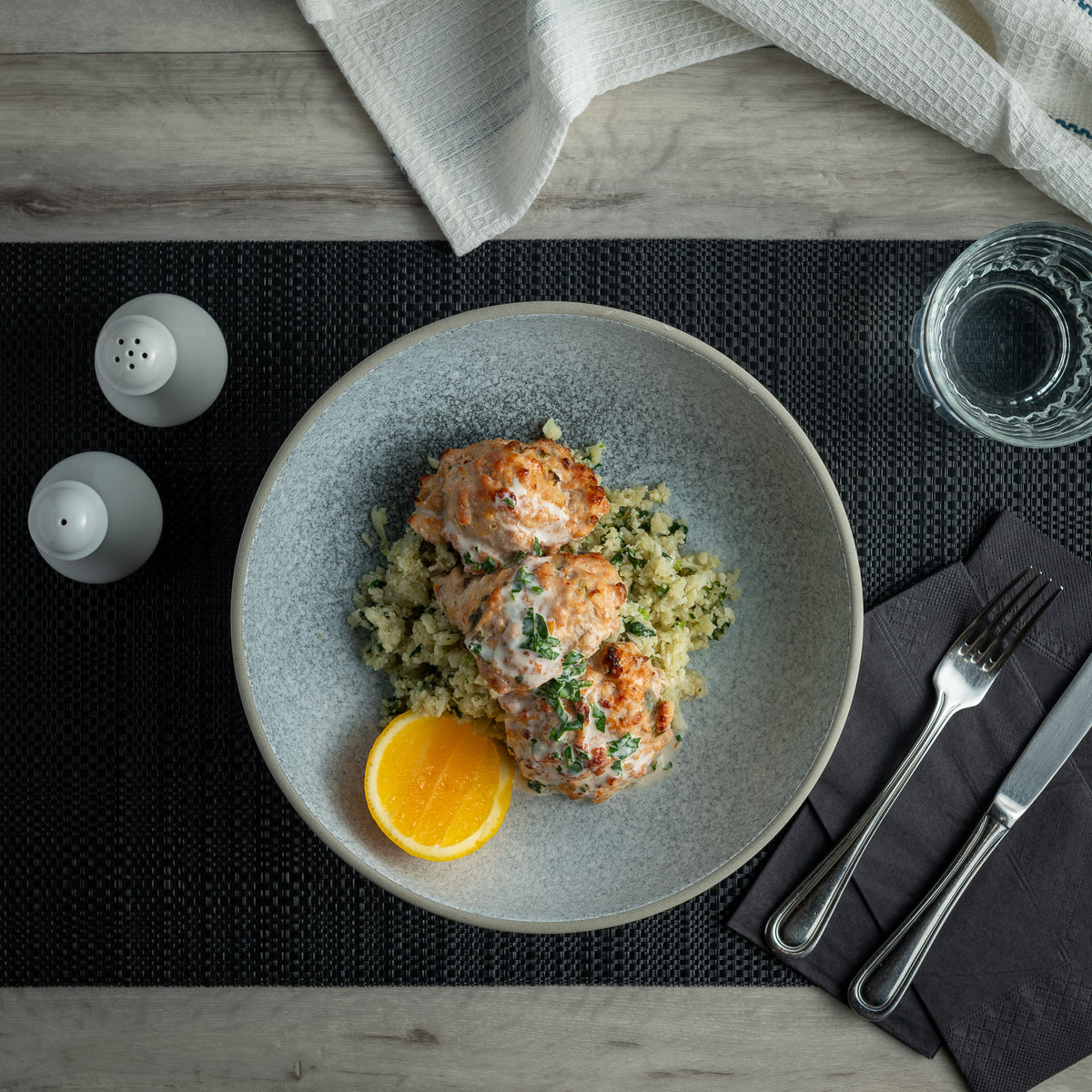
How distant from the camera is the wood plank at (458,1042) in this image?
1932 millimetres

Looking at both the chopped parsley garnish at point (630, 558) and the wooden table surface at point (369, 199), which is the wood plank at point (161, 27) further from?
the chopped parsley garnish at point (630, 558)

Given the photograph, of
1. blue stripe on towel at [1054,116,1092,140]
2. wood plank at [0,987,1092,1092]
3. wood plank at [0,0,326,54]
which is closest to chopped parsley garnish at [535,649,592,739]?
wood plank at [0,987,1092,1092]

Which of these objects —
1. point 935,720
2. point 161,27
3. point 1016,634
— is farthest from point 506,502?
point 161,27

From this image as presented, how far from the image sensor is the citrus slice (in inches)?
63.8

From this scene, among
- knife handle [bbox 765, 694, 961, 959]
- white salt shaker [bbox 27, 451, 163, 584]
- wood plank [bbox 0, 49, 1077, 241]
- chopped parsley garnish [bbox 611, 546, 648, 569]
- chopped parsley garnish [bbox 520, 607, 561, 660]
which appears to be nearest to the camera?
chopped parsley garnish [bbox 520, 607, 561, 660]

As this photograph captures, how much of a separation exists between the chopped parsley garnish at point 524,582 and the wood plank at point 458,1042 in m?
0.94

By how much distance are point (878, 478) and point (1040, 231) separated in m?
0.60

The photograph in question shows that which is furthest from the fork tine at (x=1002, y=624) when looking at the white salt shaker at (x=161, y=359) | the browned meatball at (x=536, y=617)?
the white salt shaker at (x=161, y=359)

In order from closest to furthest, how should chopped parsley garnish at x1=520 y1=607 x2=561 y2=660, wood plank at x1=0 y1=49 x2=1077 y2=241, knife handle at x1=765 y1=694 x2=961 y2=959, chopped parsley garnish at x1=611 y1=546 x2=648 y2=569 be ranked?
chopped parsley garnish at x1=520 y1=607 x2=561 y2=660 < chopped parsley garnish at x1=611 y1=546 x2=648 y2=569 < knife handle at x1=765 y1=694 x2=961 y2=959 < wood plank at x1=0 y1=49 x2=1077 y2=241

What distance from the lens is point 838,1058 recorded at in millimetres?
1934

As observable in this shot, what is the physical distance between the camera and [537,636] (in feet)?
4.89

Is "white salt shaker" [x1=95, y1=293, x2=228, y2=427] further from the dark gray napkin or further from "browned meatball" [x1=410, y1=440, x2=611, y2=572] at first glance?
the dark gray napkin

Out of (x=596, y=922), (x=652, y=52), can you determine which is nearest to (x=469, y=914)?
(x=596, y=922)

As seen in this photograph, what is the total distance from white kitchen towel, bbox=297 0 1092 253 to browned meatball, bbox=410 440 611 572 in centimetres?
58
